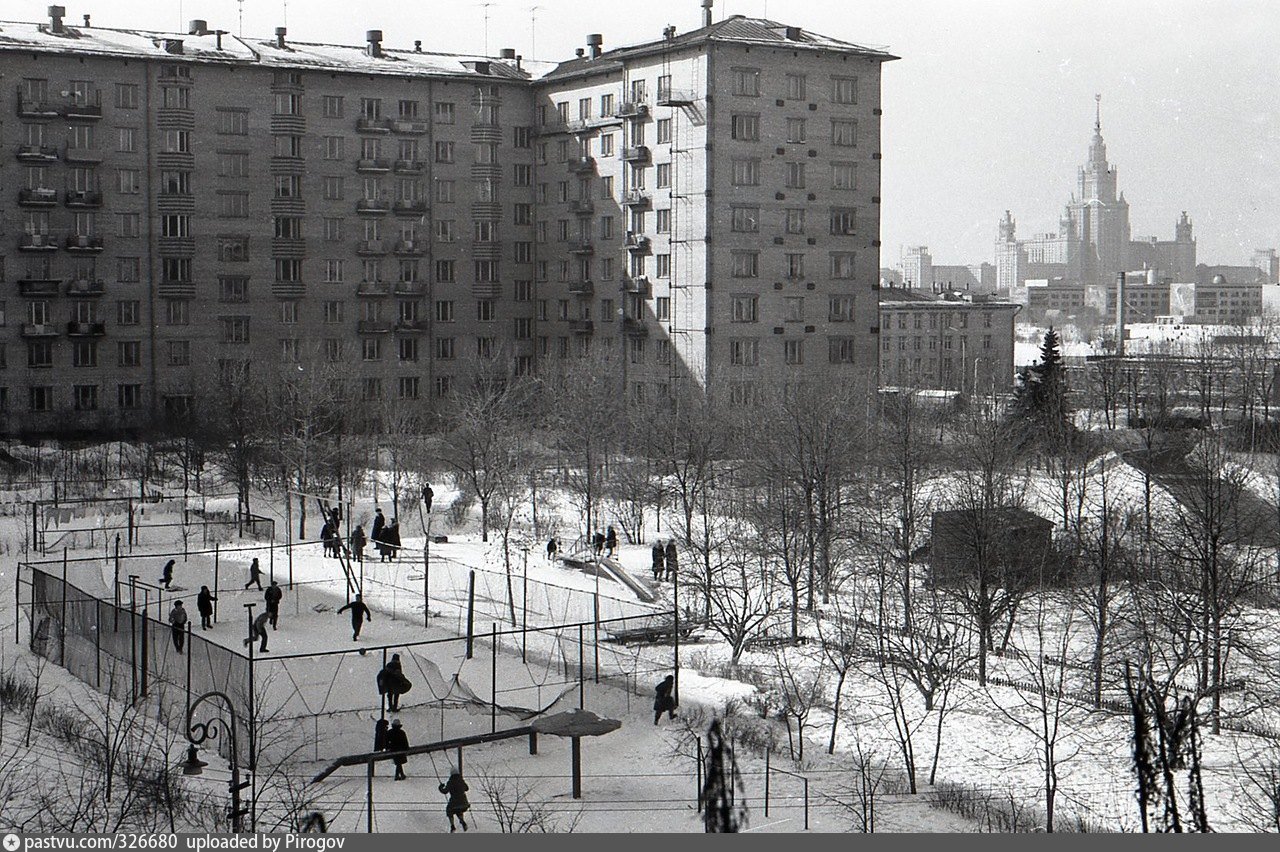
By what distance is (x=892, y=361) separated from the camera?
116562mm

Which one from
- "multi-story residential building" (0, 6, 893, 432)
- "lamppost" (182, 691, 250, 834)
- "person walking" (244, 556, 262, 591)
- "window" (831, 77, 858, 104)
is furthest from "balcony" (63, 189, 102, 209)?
"lamppost" (182, 691, 250, 834)

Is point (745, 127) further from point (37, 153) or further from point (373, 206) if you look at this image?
point (37, 153)

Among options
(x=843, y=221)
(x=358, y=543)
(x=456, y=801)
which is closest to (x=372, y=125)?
(x=843, y=221)

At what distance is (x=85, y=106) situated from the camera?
223 ft

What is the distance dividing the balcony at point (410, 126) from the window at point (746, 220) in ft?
55.3

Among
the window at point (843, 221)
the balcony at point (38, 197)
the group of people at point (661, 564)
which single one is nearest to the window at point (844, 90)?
the window at point (843, 221)

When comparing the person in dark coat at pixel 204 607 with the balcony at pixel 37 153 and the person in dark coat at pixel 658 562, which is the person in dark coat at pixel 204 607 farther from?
the balcony at pixel 37 153

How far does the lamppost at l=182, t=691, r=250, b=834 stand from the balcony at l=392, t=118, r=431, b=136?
50752 mm

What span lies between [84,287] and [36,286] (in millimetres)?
2015

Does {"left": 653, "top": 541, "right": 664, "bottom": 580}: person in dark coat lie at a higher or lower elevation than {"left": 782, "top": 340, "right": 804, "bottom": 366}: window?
lower

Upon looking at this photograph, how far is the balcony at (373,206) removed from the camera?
73.7m

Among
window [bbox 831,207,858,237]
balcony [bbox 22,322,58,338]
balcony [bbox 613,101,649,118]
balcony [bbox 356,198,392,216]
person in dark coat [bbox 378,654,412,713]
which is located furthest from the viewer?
balcony [bbox 356,198,392,216]

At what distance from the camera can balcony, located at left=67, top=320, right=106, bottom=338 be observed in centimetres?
6856

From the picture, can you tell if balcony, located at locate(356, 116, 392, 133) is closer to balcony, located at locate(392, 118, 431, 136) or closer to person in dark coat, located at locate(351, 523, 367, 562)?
balcony, located at locate(392, 118, 431, 136)
